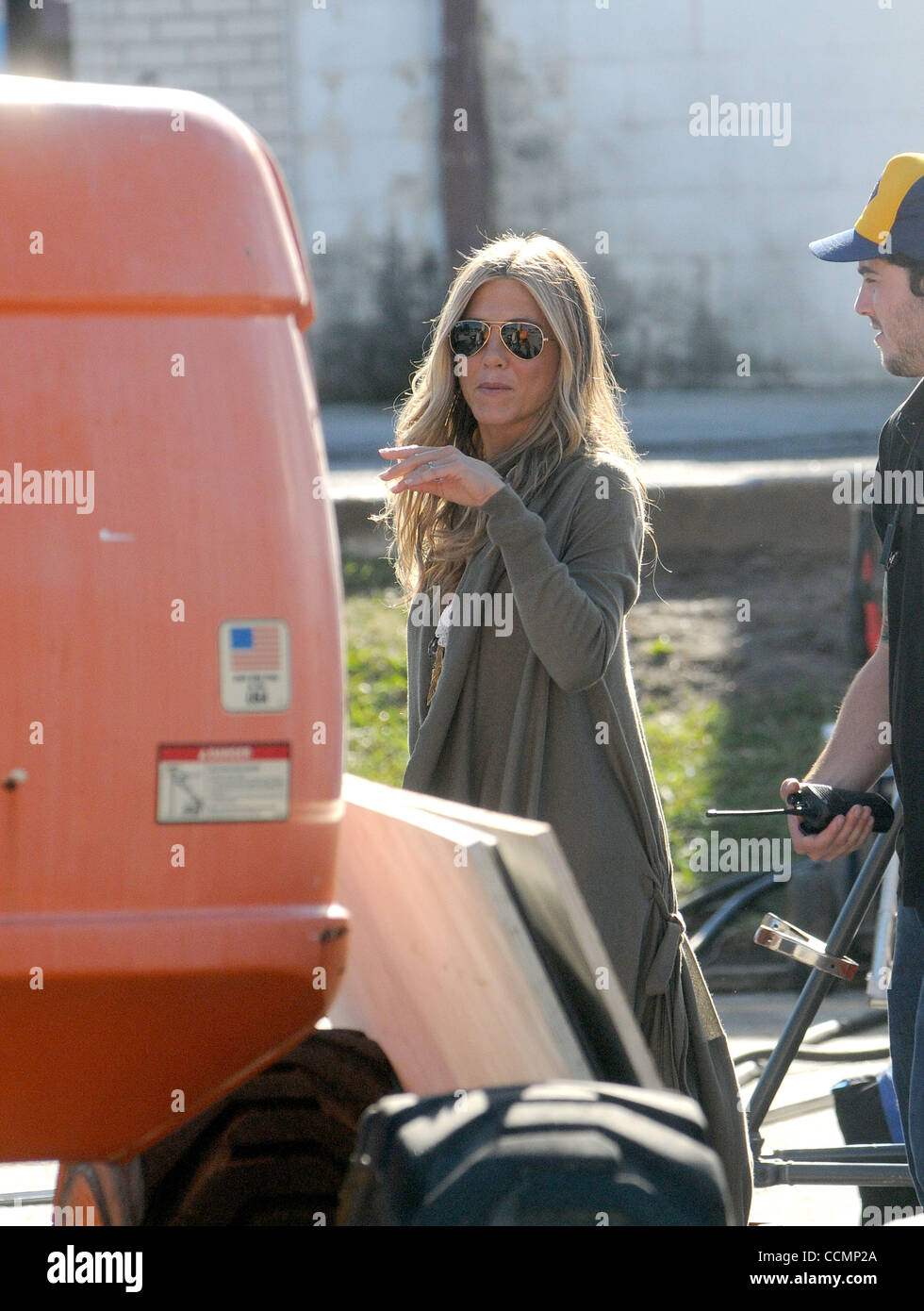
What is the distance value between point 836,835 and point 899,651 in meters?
0.37

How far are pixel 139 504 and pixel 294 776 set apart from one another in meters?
0.39

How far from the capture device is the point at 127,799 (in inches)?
81.4

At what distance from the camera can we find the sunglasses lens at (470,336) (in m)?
3.06

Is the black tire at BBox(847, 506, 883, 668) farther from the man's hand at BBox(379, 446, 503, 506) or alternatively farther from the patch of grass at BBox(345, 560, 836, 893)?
the man's hand at BBox(379, 446, 503, 506)

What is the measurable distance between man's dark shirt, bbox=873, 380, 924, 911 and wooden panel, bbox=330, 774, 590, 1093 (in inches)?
33.0

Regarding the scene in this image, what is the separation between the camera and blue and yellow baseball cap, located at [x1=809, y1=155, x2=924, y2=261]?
2854 mm

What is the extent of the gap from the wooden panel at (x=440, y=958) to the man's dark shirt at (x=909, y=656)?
0.84 metres

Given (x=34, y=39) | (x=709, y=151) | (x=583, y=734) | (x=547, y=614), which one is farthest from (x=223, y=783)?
(x=709, y=151)

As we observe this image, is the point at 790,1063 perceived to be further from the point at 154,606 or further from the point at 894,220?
the point at 154,606

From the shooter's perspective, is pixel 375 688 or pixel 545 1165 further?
pixel 375 688

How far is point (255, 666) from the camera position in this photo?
2.10 metres

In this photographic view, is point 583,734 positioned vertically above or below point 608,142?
below
